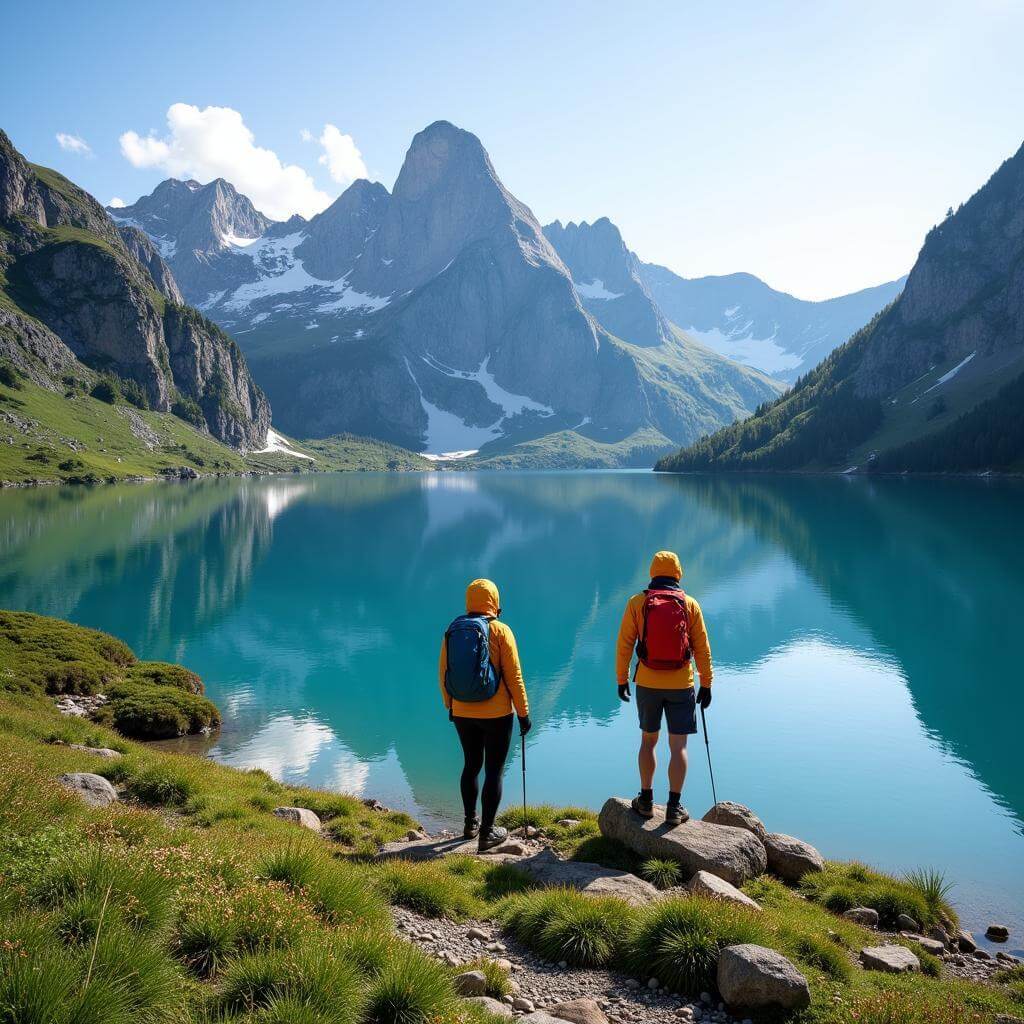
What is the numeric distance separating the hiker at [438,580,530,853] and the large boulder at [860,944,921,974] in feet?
16.9

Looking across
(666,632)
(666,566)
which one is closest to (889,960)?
(666,632)

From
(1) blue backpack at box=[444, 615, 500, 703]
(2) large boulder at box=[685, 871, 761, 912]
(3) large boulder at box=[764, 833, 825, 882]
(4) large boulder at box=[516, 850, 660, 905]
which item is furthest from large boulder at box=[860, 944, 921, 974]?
(1) blue backpack at box=[444, 615, 500, 703]

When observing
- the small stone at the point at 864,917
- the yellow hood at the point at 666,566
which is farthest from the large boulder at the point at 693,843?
Answer: the yellow hood at the point at 666,566

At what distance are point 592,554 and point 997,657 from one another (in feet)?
116

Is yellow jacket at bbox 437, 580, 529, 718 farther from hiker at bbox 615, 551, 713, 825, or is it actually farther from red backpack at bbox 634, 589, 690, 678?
red backpack at bbox 634, 589, 690, 678

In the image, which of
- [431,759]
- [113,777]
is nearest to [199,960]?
[113,777]

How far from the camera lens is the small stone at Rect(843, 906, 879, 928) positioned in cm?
1024

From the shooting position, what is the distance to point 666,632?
1122cm

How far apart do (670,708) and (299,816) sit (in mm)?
7466

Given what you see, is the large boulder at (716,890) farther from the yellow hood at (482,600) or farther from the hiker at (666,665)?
the yellow hood at (482,600)

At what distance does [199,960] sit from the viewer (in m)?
5.82

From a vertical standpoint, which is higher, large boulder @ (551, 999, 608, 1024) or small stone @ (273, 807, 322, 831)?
small stone @ (273, 807, 322, 831)

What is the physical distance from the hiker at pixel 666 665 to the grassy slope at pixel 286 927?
1482 millimetres

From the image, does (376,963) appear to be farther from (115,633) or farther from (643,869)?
(115,633)
